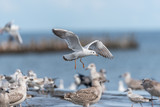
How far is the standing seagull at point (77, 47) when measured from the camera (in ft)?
32.9

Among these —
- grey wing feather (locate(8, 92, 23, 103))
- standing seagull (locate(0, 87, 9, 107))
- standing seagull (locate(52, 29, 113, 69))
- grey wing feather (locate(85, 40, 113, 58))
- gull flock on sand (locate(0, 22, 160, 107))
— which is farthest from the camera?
grey wing feather (locate(85, 40, 113, 58))

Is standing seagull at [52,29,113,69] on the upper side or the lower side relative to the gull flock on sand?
upper

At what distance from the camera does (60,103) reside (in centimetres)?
1082

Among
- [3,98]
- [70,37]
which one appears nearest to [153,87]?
[70,37]

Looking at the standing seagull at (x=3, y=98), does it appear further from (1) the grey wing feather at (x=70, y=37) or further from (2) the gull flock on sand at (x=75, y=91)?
(1) the grey wing feather at (x=70, y=37)

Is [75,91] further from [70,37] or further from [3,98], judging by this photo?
[3,98]

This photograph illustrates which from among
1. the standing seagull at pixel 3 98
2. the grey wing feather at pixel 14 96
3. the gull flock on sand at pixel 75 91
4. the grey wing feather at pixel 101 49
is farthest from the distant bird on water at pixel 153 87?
the standing seagull at pixel 3 98

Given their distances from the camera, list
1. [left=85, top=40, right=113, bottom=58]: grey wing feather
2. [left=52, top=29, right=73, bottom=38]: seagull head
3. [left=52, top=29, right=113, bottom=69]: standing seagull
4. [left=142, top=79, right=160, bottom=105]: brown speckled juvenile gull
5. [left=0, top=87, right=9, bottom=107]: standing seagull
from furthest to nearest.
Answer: [left=85, top=40, right=113, bottom=58]: grey wing feather
[left=142, top=79, right=160, bottom=105]: brown speckled juvenile gull
[left=52, top=29, right=113, bottom=69]: standing seagull
[left=52, top=29, right=73, bottom=38]: seagull head
[left=0, top=87, right=9, bottom=107]: standing seagull

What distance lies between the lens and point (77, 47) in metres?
10.8

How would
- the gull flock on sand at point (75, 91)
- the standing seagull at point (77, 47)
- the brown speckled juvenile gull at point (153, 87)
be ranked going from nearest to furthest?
the gull flock on sand at point (75, 91)
the standing seagull at point (77, 47)
the brown speckled juvenile gull at point (153, 87)

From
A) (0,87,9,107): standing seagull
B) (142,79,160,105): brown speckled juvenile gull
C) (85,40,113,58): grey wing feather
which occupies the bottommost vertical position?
(0,87,9,107): standing seagull

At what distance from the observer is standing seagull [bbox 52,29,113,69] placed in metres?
10.0

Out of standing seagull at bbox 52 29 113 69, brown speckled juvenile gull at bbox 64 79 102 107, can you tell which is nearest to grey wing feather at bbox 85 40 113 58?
standing seagull at bbox 52 29 113 69

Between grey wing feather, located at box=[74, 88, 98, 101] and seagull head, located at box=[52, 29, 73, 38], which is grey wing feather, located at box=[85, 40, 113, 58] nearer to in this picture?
seagull head, located at box=[52, 29, 73, 38]
